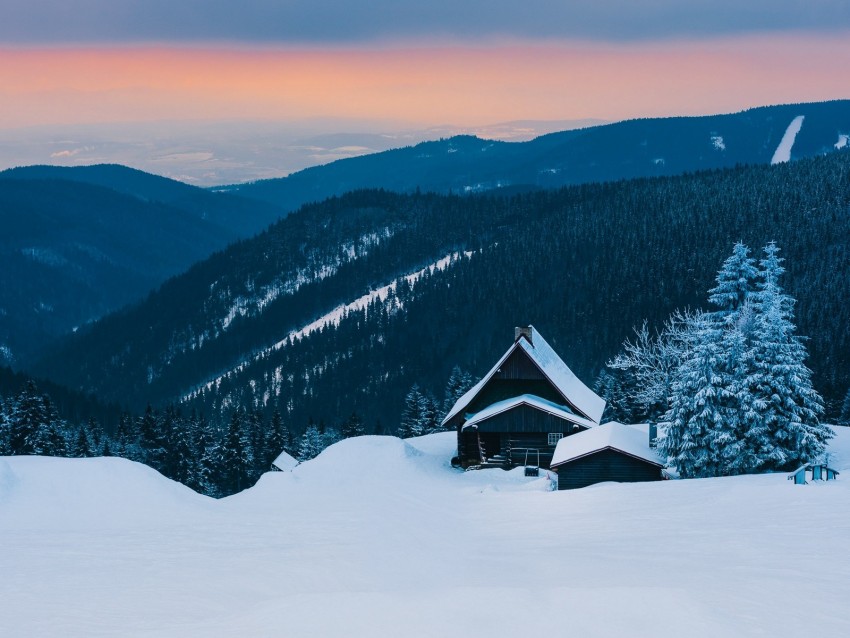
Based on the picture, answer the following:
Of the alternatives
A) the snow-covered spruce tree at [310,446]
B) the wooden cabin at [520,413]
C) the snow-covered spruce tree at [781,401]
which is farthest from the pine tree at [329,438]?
the snow-covered spruce tree at [781,401]

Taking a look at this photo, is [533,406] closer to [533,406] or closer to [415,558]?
[533,406]

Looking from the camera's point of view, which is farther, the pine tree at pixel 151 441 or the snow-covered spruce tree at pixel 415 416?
the snow-covered spruce tree at pixel 415 416

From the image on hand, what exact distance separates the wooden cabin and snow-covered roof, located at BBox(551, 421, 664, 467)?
4687mm

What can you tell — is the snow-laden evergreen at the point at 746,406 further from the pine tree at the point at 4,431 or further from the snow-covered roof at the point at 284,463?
the pine tree at the point at 4,431

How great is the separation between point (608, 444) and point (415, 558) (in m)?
15.2

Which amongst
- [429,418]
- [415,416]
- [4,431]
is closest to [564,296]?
[429,418]

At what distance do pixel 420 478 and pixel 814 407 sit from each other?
1713cm

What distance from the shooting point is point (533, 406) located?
41.6 m

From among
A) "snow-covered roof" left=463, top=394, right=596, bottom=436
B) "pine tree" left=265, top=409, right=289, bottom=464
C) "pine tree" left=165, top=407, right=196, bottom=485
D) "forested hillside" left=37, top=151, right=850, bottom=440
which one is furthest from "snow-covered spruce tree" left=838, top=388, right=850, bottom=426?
"pine tree" left=165, top=407, right=196, bottom=485

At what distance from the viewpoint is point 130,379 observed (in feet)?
629

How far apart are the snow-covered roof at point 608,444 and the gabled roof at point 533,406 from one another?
433 centimetres

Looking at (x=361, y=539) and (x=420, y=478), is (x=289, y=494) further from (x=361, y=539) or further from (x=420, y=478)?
(x=361, y=539)

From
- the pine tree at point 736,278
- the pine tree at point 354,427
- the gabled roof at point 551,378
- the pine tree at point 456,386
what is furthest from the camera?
the pine tree at point 456,386

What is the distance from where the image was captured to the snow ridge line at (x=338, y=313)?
164250 mm
